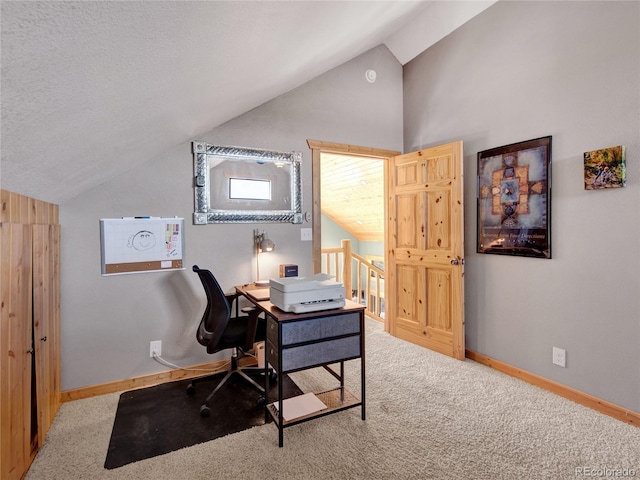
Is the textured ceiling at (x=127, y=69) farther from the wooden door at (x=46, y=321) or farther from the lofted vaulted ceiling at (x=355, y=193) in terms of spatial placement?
the lofted vaulted ceiling at (x=355, y=193)

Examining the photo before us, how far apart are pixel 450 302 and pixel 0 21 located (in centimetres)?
325

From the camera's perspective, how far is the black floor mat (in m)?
1.91

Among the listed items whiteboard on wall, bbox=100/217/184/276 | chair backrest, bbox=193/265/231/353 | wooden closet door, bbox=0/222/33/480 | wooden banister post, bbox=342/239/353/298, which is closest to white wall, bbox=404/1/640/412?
wooden banister post, bbox=342/239/353/298

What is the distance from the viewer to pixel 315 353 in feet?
6.46

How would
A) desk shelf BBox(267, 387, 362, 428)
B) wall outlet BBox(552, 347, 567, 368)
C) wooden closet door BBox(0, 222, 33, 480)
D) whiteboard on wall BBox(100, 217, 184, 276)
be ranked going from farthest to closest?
whiteboard on wall BBox(100, 217, 184, 276)
wall outlet BBox(552, 347, 567, 368)
desk shelf BBox(267, 387, 362, 428)
wooden closet door BBox(0, 222, 33, 480)

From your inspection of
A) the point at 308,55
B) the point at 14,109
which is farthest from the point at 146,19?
the point at 308,55

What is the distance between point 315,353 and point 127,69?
164cm

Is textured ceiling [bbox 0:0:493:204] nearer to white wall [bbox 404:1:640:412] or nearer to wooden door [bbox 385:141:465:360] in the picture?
white wall [bbox 404:1:640:412]

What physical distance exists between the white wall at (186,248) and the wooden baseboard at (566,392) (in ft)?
6.10

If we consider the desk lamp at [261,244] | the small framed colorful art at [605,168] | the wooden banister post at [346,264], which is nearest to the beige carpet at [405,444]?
the desk lamp at [261,244]

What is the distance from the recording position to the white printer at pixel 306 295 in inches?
74.9

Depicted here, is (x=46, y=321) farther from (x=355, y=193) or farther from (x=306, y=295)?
(x=355, y=193)

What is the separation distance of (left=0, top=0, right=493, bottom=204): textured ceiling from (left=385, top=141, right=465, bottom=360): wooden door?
1450mm

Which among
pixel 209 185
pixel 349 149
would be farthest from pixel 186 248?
pixel 349 149
